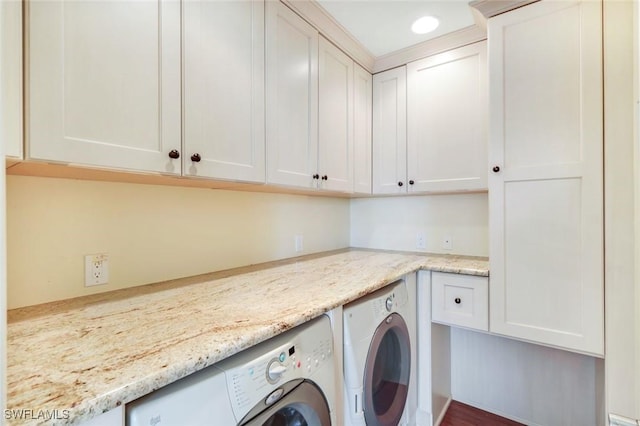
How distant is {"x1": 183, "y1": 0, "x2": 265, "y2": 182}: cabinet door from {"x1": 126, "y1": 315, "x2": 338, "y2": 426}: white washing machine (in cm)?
69

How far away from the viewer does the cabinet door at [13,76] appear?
72 centimetres

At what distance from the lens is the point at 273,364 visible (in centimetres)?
81

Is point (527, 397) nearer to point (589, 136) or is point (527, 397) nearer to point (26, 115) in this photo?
point (589, 136)

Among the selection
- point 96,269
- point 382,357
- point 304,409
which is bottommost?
point 382,357

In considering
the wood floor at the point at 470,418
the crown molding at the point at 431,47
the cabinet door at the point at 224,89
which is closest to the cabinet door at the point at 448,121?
the crown molding at the point at 431,47

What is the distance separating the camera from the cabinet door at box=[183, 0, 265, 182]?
3.64ft

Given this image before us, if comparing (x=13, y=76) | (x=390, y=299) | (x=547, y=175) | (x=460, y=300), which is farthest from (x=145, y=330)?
(x=547, y=175)

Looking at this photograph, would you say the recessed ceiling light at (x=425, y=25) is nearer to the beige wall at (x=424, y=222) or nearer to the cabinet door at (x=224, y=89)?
the cabinet door at (x=224, y=89)

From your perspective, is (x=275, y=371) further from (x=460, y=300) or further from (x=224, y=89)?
(x=460, y=300)

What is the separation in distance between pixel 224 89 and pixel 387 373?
1546mm

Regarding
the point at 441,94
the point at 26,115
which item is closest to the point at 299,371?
the point at 26,115

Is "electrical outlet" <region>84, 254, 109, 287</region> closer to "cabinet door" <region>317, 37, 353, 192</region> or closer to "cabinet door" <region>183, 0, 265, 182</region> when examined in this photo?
"cabinet door" <region>183, 0, 265, 182</region>

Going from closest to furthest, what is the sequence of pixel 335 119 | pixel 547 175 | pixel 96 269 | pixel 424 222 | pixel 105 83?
pixel 105 83 < pixel 96 269 < pixel 547 175 < pixel 335 119 < pixel 424 222

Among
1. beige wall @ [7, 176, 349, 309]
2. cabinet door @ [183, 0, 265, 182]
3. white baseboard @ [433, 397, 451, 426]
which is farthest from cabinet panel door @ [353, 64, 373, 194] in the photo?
white baseboard @ [433, 397, 451, 426]
